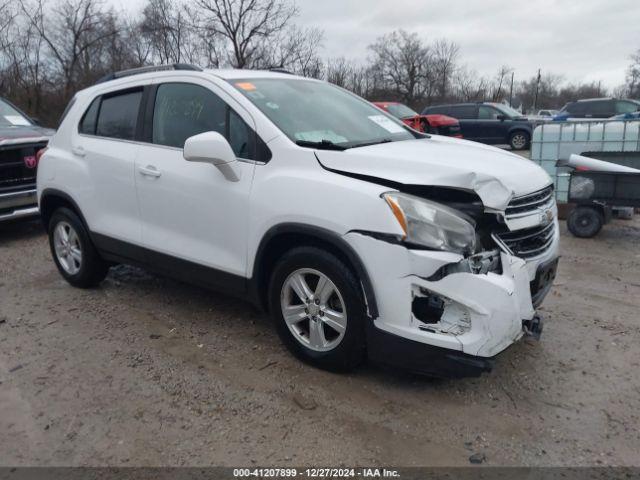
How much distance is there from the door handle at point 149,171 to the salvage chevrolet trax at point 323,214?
1cm

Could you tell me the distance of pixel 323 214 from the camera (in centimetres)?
293

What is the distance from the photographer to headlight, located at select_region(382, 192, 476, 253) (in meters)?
2.69

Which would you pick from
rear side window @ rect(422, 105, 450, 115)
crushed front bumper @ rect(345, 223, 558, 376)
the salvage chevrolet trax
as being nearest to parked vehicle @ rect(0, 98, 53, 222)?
the salvage chevrolet trax

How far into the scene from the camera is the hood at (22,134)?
22.1 ft

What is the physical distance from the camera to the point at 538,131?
849 centimetres

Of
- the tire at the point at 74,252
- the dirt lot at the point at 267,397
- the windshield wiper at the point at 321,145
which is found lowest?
the dirt lot at the point at 267,397

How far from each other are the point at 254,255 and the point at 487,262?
4.60 feet

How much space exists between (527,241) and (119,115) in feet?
10.7

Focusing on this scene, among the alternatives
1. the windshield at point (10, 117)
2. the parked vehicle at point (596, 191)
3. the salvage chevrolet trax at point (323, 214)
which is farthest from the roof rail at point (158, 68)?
the parked vehicle at point (596, 191)

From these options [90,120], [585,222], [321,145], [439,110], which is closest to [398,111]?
[439,110]

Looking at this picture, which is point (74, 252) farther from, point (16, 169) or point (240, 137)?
point (16, 169)

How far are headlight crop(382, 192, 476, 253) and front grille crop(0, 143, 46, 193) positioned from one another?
583 centimetres

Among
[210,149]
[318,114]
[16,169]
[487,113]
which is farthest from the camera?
[487,113]

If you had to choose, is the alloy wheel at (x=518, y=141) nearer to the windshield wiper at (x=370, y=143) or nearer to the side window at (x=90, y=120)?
the windshield wiper at (x=370, y=143)
